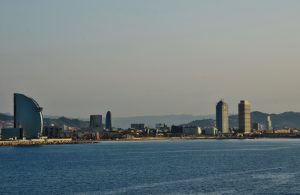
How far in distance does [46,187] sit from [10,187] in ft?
14.6

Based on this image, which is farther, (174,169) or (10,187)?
(174,169)

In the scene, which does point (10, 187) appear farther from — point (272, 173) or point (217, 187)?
point (272, 173)

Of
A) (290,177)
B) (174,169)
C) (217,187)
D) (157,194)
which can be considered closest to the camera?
(157,194)

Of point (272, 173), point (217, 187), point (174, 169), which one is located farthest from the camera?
point (174, 169)

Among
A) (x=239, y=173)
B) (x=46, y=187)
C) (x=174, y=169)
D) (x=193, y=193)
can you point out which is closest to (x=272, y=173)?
(x=239, y=173)

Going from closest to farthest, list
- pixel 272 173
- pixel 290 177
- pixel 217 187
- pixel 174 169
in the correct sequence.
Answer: pixel 217 187, pixel 290 177, pixel 272 173, pixel 174 169

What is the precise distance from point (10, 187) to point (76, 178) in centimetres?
1146

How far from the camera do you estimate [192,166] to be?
111562 millimetres

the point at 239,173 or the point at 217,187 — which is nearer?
the point at 217,187

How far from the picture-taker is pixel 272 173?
93875mm

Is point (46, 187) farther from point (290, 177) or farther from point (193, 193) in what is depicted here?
point (290, 177)

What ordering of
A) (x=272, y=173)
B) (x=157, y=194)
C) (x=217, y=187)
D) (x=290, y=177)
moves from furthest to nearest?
(x=272, y=173)
(x=290, y=177)
(x=217, y=187)
(x=157, y=194)

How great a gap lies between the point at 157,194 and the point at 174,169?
114 feet

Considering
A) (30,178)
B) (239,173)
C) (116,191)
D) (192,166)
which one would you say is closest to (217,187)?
(116,191)
